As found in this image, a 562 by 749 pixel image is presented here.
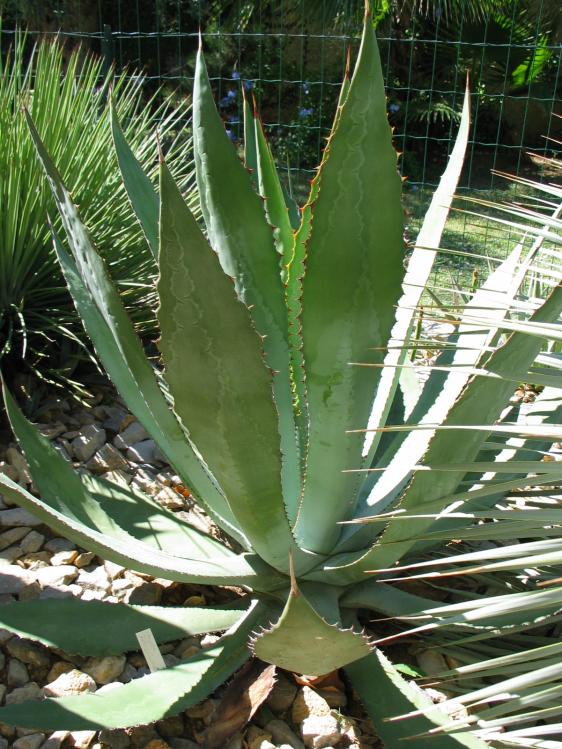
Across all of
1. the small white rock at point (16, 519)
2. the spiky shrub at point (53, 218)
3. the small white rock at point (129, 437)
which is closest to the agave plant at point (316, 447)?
the small white rock at point (16, 519)

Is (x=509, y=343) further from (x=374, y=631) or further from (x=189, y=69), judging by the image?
(x=189, y=69)

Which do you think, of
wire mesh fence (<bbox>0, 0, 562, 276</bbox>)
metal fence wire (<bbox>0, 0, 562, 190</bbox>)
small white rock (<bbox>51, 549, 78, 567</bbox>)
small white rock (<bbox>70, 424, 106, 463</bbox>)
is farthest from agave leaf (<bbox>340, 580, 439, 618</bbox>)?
metal fence wire (<bbox>0, 0, 562, 190</bbox>)

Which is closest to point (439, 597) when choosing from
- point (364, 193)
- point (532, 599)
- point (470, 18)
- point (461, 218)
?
Answer: point (532, 599)

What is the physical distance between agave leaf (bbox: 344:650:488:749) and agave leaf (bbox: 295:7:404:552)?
255mm

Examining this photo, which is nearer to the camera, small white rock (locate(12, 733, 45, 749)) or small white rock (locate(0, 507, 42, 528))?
small white rock (locate(12, 733, 45, 749))

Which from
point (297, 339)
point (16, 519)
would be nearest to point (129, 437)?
point (16, 519)

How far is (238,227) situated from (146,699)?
0.84m

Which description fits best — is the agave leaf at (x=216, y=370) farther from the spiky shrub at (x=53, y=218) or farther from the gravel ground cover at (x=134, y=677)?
the spiky shrub at (x=53, y=218)

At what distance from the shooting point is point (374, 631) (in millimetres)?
1712

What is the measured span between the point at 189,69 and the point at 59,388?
7.49 metres

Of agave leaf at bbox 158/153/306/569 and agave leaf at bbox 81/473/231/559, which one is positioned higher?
agave leaf at bbox 158/153/306/569

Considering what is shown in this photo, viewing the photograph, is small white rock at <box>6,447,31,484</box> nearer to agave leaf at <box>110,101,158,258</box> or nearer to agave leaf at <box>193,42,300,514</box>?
agave leaf at <box>110,101,158,258</box>

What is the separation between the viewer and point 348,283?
1.39 m

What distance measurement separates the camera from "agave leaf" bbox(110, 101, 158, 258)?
182 centimetres
